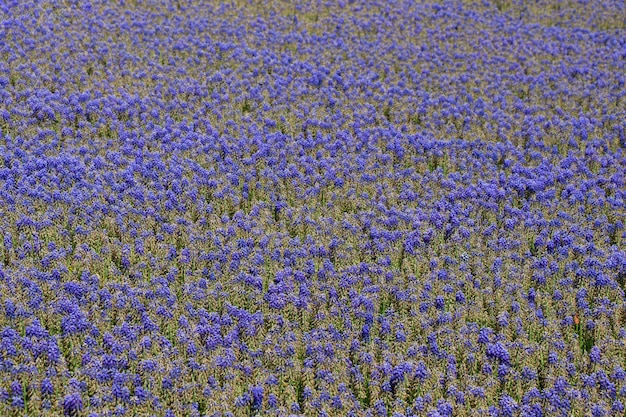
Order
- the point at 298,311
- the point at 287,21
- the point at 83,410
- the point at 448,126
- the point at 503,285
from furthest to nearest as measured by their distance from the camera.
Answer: the point at 287,21 < the point at 448,126 < the point at 503,285 < the point at 298,311 < the point at 83,410

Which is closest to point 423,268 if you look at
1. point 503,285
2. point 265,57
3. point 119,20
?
point 503,285

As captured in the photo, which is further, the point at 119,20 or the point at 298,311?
the point at 119,20

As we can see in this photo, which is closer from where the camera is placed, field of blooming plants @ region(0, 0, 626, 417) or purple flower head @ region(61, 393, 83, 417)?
purple flower head @ region(61, 393, 83, 417)

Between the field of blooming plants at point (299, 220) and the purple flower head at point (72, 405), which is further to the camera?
the field of blooming plants at point (299, 220)

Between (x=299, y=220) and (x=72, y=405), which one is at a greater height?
(x=299, y=220)

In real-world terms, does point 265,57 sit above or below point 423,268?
above

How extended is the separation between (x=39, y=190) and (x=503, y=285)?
507 cm

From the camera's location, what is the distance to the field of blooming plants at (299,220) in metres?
7.09

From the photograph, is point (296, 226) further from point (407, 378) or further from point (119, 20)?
point (119, 20)

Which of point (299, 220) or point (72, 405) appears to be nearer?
point (72, 405)

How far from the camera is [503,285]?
8398 mm

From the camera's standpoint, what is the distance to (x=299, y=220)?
9219 mm

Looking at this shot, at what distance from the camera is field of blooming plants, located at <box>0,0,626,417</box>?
23.3 ft

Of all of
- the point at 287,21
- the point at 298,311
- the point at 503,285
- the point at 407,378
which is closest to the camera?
the point at 407,378
